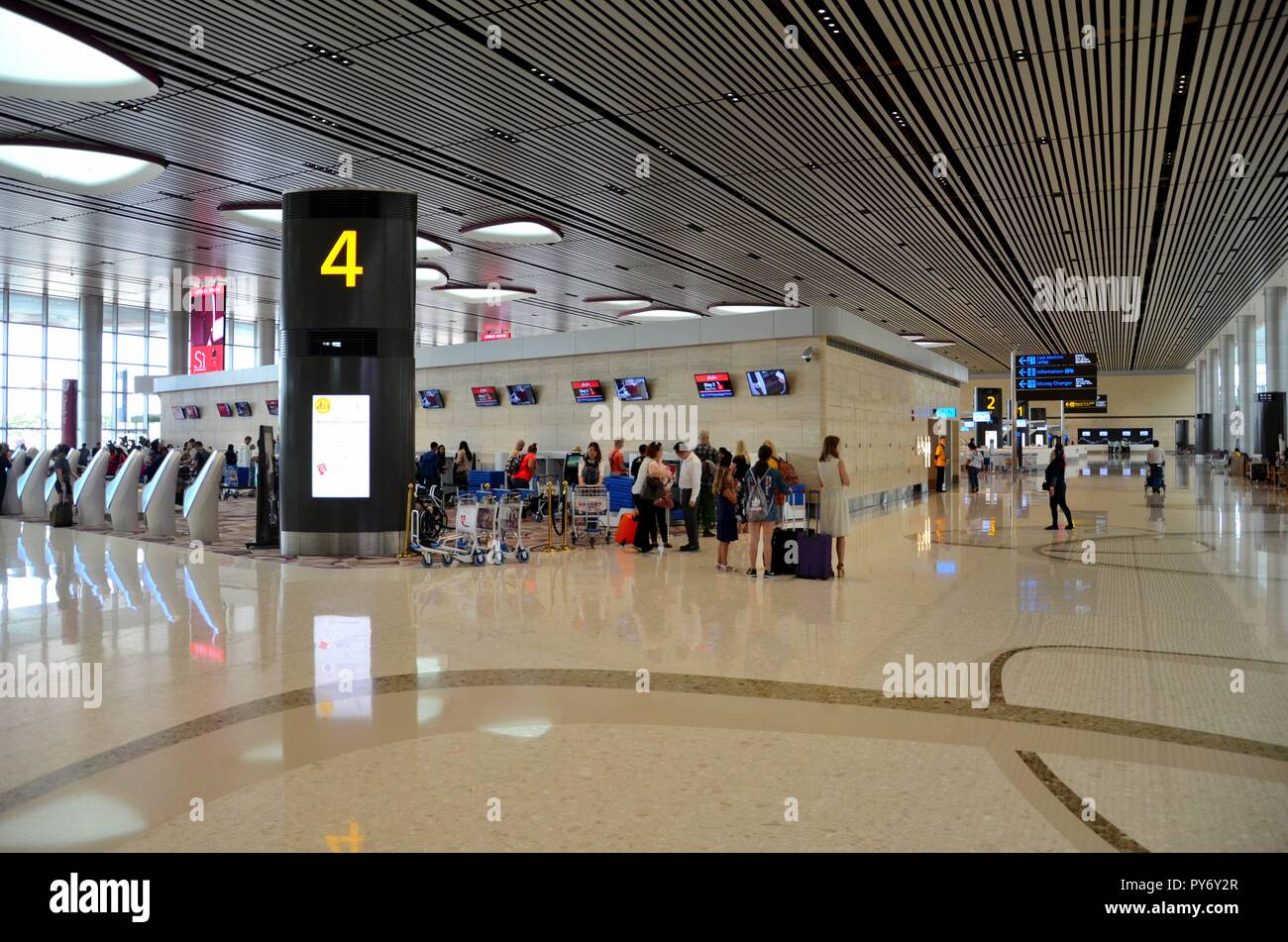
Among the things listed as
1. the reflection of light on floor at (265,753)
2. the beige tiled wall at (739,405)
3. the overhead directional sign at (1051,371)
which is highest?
the overhead directional sign at (1051,371)

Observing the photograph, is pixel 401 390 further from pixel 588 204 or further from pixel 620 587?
pixel 588 204

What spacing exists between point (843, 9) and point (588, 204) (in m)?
9.09

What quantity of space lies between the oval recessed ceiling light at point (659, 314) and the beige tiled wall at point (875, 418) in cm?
982

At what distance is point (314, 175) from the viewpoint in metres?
16.4

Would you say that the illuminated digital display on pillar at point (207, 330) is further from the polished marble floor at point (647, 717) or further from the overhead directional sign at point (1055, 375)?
the overhead directional sign at point (1055, 375)

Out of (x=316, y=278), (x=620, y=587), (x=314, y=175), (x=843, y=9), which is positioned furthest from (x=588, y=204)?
(x=620, y=587)

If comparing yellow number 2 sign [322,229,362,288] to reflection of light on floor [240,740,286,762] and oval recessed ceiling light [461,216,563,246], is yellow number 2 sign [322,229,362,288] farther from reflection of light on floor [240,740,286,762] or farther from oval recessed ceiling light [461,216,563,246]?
reflection of light on floor [240,740,286,762]

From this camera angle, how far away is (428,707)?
17.4 ft

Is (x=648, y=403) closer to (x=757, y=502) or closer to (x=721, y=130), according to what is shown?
(x=721, y=130)

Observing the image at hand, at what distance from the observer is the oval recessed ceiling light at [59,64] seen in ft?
32.4

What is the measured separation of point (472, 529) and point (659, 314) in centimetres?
2469

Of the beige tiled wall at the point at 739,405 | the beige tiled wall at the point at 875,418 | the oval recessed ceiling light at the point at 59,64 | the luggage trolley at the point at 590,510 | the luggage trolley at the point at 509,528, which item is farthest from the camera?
the beige tiled wall at the point at 875,418

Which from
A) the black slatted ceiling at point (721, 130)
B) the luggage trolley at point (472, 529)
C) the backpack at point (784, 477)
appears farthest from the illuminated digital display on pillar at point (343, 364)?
the backpack at point (784, 477)

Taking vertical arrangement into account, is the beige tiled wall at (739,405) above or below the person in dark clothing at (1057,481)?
above
